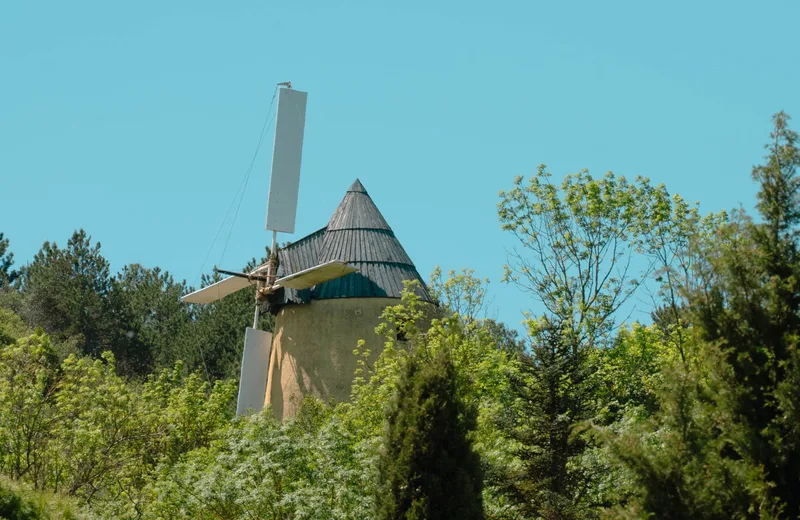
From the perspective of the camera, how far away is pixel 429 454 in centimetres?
1119

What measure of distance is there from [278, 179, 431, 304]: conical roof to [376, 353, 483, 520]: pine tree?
10880mm

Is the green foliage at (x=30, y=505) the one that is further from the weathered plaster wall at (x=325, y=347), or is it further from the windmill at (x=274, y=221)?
the windmill at (x=274, y=221)

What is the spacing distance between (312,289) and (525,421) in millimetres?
10094

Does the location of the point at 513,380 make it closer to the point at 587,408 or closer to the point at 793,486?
the point at 587,408

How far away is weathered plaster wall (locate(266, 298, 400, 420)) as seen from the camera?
22203 millimetres

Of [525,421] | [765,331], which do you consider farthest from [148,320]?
[765,331]

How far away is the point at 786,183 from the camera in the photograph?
9625 millimetres

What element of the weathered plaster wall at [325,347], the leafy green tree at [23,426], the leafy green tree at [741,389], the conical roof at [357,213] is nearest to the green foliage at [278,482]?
the leafy green tree at [23,426]

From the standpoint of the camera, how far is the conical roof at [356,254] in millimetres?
22625

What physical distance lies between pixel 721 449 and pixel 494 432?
8651 mm

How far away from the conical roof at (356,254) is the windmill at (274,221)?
0.63 metres

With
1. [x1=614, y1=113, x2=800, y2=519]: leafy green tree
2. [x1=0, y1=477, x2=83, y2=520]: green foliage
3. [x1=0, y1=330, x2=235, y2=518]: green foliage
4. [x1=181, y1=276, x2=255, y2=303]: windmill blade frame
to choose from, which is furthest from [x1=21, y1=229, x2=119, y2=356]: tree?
[x1=614, y1=113, x2=800, y2=519]: leafy green tree

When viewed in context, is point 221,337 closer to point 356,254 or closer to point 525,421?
point 356,254

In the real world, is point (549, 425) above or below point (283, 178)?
below
